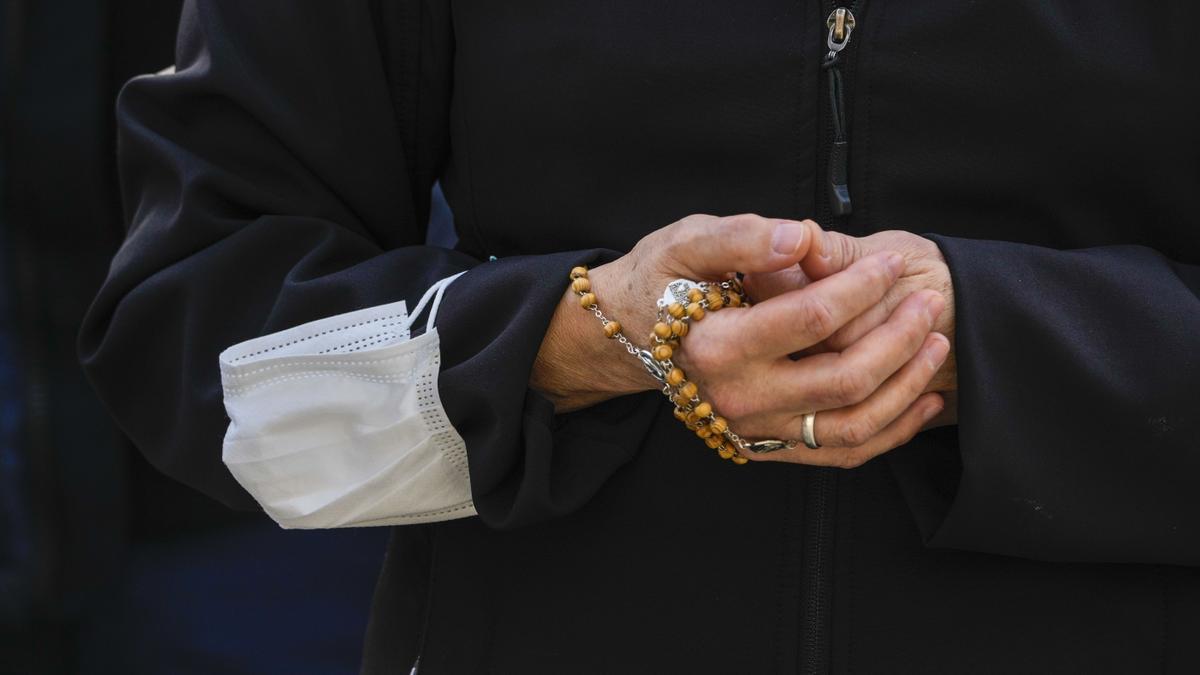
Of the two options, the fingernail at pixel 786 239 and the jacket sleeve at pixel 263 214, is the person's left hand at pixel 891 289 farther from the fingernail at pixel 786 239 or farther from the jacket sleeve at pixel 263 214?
the jacket sleeve at pixel 263 214

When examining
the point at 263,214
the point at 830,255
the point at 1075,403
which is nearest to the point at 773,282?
the point at 830,255

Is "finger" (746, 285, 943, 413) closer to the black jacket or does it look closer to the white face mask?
the black jacket

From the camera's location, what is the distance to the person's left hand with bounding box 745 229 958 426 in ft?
3.44

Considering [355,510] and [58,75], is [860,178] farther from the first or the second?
[58,75]

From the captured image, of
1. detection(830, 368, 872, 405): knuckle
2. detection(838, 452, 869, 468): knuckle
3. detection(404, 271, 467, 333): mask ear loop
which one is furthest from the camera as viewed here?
detection(404, 271, 467, 333): mask ear loop

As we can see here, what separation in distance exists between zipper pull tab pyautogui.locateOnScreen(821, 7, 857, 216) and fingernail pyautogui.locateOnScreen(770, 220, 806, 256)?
192 millimetres

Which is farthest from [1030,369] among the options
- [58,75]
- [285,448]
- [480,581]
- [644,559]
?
[58,75]

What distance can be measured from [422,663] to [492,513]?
0.25 metres

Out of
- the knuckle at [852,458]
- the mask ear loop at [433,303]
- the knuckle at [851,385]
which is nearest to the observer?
the knuckle at [851,385]

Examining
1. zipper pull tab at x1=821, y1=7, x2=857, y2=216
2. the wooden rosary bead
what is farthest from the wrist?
zipper pull tab at x1=821, y1=7, x2=857, y2=216

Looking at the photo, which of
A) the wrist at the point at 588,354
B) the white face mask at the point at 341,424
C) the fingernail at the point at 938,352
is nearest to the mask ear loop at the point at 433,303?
the white face mask at the point at 341,424

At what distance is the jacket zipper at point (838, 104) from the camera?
3.87ft

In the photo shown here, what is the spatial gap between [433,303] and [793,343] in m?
0.40

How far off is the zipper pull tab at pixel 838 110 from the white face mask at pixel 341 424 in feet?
1.33
